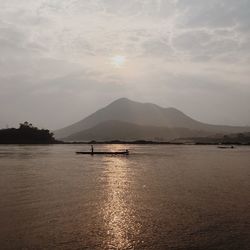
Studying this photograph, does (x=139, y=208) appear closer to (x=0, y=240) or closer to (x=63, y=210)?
(x=63, y=210)

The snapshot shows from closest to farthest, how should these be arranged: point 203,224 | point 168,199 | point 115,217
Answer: point 203,224 → point 115,217 → point 168,199

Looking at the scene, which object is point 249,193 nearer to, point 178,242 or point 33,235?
point 178,242

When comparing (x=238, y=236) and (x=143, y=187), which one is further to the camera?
(x=143, y=187)

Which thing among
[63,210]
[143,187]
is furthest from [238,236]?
[143,187]

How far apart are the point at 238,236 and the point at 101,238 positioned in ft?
26.4

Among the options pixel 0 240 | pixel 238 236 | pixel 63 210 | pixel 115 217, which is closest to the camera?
pixel 0 240

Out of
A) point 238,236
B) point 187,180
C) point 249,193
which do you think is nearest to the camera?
point 238,236

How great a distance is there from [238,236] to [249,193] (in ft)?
58.7

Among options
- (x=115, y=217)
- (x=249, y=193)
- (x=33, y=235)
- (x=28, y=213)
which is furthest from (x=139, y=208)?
(x=249, y=193)

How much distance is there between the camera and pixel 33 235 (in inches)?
945

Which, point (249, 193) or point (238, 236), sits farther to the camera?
point (249, 193)

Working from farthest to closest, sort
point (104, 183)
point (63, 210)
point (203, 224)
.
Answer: point (104, 183), point (63, 210), point (203, 224)

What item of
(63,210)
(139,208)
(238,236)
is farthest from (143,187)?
(238,236)

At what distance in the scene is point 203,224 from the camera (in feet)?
89.0
